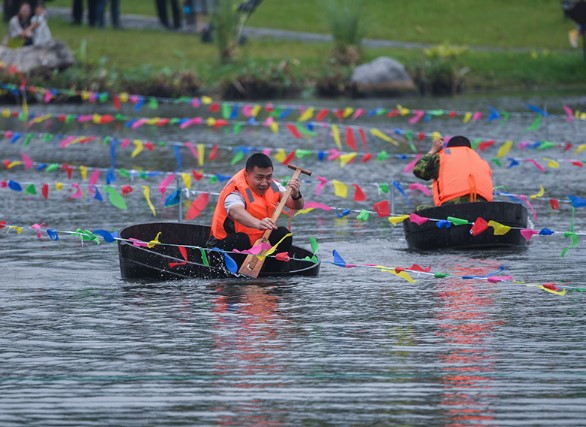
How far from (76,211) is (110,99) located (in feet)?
62.4

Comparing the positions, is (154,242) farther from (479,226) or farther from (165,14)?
(165,14)

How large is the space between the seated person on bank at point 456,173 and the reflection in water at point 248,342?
127 inches

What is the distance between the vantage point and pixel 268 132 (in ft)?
107

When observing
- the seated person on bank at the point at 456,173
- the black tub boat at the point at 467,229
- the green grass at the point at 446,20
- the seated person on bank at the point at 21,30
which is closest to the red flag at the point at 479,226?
the black tub boat at the point at 467,229

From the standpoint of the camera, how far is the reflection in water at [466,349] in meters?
9.96

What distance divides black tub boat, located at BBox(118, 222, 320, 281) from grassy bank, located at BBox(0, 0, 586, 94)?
23.0 metres

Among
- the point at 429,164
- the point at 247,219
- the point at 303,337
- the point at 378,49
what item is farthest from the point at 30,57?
the point at 303,337

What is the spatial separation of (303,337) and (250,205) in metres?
2.87

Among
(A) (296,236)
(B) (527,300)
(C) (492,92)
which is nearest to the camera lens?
(B) (527,300)

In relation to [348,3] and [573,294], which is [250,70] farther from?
[573,294]

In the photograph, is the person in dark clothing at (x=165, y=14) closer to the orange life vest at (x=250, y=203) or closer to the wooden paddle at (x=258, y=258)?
the orange life vest at (x=250, y=203)

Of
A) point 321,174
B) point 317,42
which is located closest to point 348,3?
point 317,42

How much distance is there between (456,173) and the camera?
57.0 feet

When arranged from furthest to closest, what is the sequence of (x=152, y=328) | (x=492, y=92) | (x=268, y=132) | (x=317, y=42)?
(x=317, y=42) < (x=492, y=92) < (x=268, y=132) < (x=152, y=328)
